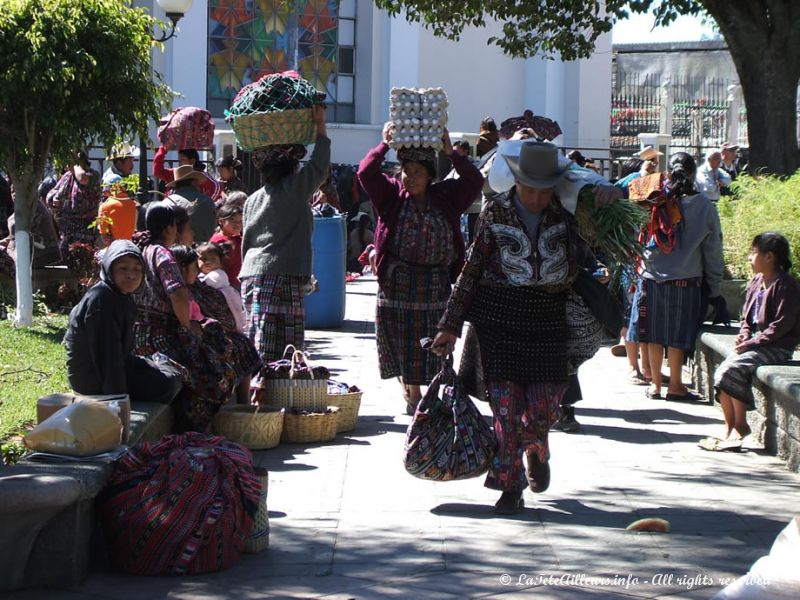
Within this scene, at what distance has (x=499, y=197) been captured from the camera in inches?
254

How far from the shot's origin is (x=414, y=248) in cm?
847

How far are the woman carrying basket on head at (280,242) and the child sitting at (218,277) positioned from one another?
0.20 metres

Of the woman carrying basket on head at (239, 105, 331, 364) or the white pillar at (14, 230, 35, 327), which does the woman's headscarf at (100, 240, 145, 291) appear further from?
the white pillar at (14, 230, 35, 327)

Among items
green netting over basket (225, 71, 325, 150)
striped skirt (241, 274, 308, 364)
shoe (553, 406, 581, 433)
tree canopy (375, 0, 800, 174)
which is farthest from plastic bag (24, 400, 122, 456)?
tree canopy (375, 0, 800, 174)

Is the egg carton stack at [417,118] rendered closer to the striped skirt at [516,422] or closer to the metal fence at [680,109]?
the striped skirt at [516,422]

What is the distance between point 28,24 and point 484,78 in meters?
18.3

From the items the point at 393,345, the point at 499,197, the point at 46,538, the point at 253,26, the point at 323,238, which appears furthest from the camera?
the point at 253,26

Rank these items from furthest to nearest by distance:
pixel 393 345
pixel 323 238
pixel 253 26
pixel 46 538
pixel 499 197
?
1. pixel 253 26
2. pixel 323 238
3. pixel 393 345
4. pixel 499 197
5. pixel 46 538

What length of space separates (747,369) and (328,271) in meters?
5.92

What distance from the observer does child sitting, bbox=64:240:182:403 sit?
21.5ft

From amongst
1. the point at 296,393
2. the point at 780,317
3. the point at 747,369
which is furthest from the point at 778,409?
the point at 296,393

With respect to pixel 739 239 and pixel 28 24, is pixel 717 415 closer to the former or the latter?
pixel 739 239

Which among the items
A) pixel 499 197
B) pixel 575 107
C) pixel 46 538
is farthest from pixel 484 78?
pixel 46 538

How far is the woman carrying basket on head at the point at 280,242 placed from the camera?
8.45 m
